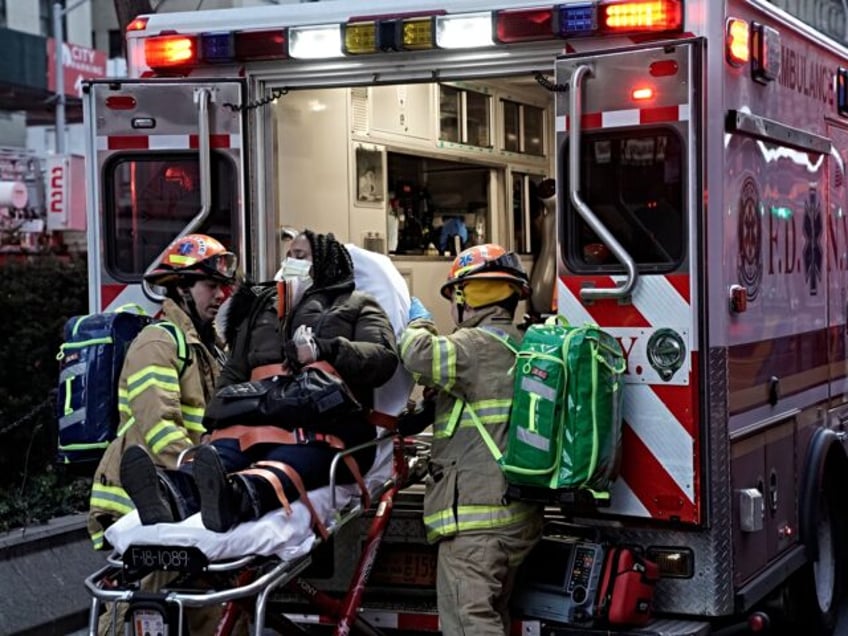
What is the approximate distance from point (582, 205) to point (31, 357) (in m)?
5.12

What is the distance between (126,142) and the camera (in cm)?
596

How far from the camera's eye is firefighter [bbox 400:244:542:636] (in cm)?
488

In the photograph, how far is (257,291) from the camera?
5285 mm

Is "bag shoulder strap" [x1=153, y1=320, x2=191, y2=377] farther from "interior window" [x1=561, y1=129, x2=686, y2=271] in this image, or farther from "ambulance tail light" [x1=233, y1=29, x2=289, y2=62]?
"interior window" [x1=561, y1=129, x2=686, y2=271]

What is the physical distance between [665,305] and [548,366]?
55 cm

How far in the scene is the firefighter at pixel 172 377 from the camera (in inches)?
201

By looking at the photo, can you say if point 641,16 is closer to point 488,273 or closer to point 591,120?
point 591,120

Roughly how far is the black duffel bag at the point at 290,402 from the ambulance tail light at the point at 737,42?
1.87 m

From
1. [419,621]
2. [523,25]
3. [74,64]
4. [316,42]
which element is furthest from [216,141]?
[74,64]

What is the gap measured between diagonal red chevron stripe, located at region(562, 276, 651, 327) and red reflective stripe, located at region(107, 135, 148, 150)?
6.70 feet

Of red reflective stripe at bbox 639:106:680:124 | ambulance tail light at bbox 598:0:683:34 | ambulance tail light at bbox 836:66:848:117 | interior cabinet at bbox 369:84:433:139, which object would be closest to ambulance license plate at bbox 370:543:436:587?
red reflective stripe at bbox 639:106:680:124

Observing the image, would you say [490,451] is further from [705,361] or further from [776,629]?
[776,629]

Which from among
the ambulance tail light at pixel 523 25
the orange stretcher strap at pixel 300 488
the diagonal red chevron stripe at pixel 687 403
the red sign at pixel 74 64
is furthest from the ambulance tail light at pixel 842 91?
the red sign at pixel 74 64

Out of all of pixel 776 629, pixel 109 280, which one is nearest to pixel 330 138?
pixel 109 280
